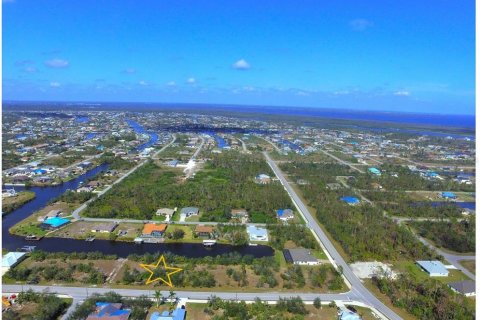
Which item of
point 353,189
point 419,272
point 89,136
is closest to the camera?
point 419,272

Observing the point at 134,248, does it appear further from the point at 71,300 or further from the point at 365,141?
the point at 365,141

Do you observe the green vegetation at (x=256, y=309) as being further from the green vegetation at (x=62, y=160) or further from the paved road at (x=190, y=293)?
the green vegetation at (x=62, y=160)

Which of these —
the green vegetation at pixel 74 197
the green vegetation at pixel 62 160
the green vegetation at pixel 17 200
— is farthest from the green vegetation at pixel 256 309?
the green vegetation at pixel 62 160

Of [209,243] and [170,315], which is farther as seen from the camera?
[209,243]

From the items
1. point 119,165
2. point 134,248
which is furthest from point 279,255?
point 119,165

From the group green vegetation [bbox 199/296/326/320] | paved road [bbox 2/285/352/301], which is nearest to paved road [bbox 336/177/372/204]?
paved road [bbox 2/285/352/301]

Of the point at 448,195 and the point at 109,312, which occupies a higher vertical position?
the point at 448,195

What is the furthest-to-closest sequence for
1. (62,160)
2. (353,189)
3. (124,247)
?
(62,160)
(353,189)
(124,247)

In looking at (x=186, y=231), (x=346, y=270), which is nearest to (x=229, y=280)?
(x=346, y=270)

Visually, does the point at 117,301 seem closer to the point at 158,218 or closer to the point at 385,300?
the point at 158,218
